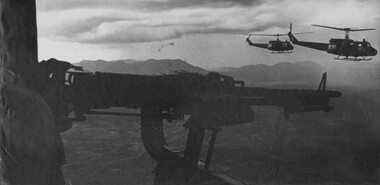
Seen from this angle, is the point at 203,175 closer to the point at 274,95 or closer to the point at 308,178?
the point at 274,95

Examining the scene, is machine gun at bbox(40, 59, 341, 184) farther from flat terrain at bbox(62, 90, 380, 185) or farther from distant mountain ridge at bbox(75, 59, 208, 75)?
flat terrain at bbox(62, 90, 380, 185)

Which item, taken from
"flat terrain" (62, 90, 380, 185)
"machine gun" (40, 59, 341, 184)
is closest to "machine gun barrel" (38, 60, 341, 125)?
"machine gun" (40, 59, 341, 184)

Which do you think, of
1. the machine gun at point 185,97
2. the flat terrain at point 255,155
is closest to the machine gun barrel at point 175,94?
the machine gun at point 185,97

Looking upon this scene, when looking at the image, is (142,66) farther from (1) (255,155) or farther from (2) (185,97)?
(1) (255,155)

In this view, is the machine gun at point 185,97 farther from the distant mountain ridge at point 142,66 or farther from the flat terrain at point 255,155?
the flat terrain at point 255,155

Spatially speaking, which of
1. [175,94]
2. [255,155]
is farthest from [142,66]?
[255,155]
